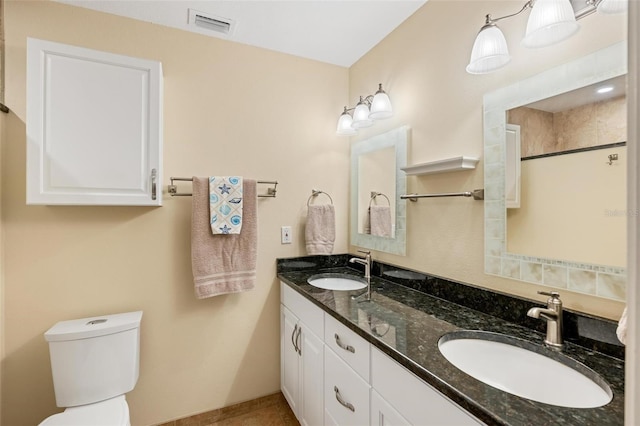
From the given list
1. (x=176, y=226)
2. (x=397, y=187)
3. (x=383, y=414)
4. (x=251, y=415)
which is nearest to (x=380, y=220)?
(x=397, y=187)

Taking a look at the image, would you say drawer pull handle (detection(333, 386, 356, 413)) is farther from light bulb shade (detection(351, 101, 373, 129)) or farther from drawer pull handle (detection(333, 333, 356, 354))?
light bulb shade (detection(351, 101, 373, 129))

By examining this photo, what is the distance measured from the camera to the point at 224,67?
192cm

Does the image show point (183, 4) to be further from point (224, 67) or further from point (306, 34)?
point (306, 34)

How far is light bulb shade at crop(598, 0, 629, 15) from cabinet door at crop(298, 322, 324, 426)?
160cm

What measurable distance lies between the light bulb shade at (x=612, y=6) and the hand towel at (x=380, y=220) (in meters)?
1.22

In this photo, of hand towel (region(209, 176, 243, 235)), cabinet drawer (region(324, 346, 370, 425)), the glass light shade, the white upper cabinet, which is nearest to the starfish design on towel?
hand towel (region(209, 176, 243, 235))

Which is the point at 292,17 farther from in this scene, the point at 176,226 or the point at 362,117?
the point at 176,226

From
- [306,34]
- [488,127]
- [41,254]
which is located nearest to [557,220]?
[488,127]

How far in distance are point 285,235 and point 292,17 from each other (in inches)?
53.8

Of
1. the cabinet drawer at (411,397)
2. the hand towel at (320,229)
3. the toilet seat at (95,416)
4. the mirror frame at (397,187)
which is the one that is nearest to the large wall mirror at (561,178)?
the mirror frame at (397,187)

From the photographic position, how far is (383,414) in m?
0.98

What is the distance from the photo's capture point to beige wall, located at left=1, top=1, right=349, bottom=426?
4.93 ft

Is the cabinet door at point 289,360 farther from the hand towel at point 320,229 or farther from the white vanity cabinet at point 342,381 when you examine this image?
the hand towel at point 320,229

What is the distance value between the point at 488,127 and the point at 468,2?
2.05 feet
